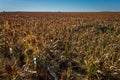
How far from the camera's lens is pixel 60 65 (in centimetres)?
622

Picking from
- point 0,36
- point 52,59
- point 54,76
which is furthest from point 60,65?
point 0,36

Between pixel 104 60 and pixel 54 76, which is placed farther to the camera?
pixel 104 60

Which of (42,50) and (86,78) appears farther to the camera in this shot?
(42,50)

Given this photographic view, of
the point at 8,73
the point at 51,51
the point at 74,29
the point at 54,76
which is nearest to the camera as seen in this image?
the point at 8,73

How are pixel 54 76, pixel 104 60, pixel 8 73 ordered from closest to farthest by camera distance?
pixel 8 73, pixel 54 76, pixel 104 60

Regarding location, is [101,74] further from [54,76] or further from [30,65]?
[30,65]

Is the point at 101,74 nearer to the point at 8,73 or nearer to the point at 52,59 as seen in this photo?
the point at 52,59

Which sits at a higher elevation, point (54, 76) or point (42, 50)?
point (42, 50)

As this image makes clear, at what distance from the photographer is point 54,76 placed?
5.29 meters

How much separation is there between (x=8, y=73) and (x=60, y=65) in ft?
5.66

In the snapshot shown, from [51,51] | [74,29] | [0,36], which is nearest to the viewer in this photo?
[51,51]

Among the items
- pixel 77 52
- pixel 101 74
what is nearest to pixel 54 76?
pixel 101 74

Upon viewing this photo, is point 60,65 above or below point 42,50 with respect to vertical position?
below

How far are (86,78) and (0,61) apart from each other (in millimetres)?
2365
